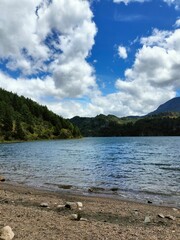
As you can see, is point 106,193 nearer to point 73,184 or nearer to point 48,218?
point 73,184

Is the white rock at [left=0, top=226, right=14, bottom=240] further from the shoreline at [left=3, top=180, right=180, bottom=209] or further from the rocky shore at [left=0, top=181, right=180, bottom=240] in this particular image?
the shoreline at [left=3, top=180, right=180, bottom=209]

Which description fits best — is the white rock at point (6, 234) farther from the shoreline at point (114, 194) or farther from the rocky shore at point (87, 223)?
the shoreline at point (114, 194)

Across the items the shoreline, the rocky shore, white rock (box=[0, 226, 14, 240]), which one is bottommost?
the shoreline

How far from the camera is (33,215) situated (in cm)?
1573

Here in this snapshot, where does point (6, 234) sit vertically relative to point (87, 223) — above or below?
above

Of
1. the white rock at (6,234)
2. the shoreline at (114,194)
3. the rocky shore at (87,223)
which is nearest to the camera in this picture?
the white rock at (6,234)

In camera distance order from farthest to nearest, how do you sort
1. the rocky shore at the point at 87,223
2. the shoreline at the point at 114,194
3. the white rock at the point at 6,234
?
the shoreline at the point at 114,194
the rocky shore at the point at 87,223
the white rock at the point at 6,234

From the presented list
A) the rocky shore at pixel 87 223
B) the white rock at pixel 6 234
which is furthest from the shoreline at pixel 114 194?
the white rock at pixel 6 234

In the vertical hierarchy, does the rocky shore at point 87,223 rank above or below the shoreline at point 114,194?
above

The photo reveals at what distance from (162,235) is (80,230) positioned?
3733 millimetres

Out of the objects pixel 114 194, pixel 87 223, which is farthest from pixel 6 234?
pixel 114 194

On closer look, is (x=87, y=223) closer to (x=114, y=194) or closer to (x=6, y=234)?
(x=6, y=234)

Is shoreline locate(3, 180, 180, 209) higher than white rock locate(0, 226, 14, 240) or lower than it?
lower

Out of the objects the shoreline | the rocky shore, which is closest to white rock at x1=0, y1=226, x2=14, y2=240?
the rocky shore
